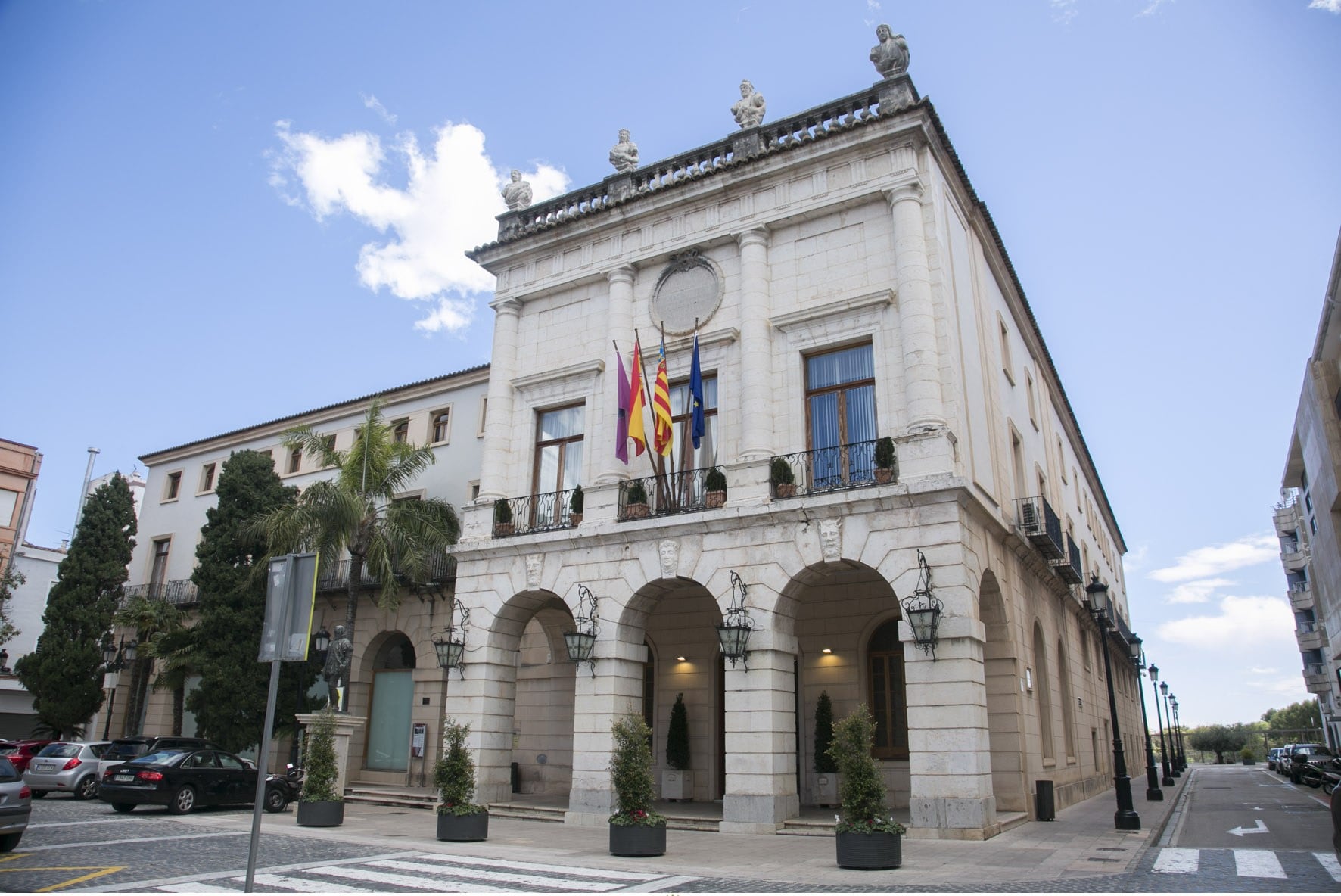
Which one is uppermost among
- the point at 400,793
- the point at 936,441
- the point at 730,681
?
the point at 936,441

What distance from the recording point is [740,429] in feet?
58.7

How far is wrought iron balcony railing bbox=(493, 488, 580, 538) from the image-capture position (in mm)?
19719

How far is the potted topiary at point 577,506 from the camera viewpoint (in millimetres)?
19094

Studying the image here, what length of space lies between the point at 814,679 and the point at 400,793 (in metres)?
10.4

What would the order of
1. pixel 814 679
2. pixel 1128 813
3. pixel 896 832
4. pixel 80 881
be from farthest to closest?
pixel 814 679, pixel 1128 813, pixel 896 832, pixel 80 881

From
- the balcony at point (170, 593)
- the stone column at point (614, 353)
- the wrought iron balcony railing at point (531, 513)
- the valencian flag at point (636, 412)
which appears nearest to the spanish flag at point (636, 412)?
the valencian flag at point (636, 412)

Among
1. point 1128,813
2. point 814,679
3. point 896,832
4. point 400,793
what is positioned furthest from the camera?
point 400,793

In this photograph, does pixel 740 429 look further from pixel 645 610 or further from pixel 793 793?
pixel 793 793

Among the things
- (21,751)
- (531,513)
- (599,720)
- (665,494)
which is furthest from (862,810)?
(21,751)

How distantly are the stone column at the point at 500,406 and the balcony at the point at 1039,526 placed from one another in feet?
38.4

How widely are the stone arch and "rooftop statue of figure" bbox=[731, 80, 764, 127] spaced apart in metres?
11.0

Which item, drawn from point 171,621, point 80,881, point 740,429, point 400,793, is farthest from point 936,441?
point 171,621

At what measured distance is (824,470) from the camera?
1691cm

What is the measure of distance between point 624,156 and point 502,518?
922 cm
